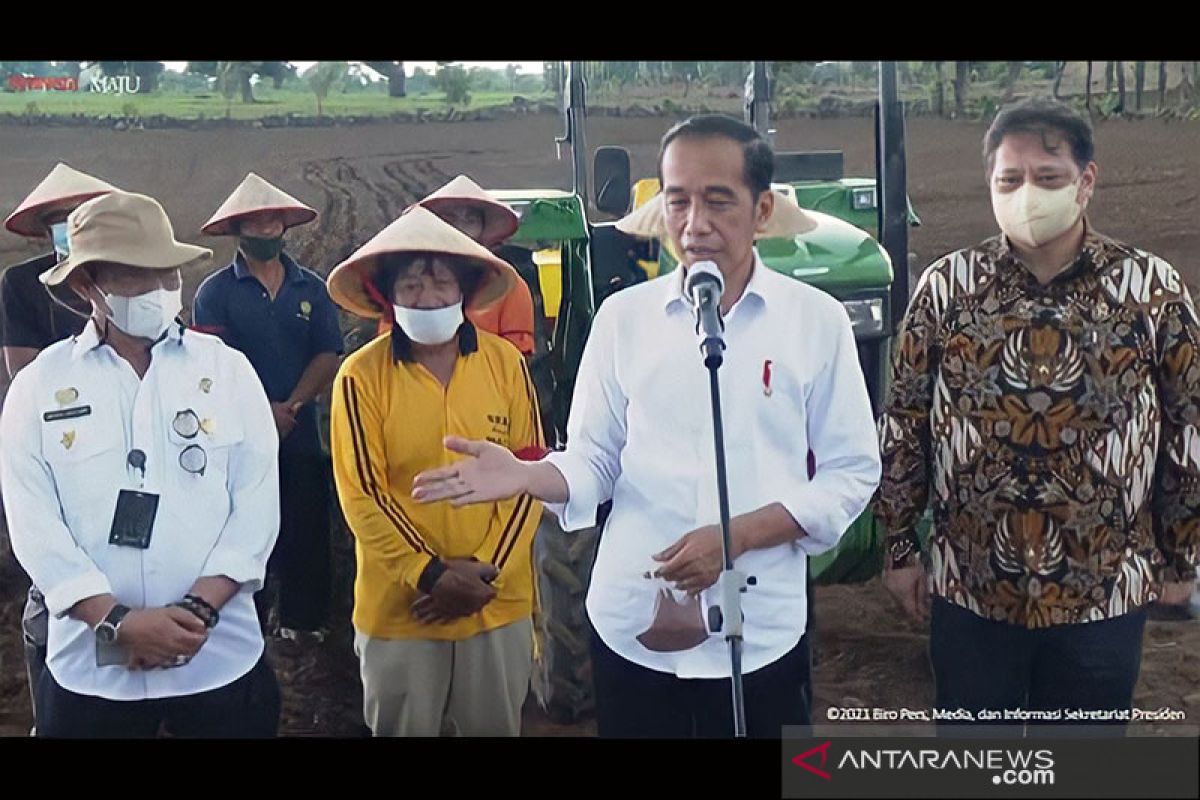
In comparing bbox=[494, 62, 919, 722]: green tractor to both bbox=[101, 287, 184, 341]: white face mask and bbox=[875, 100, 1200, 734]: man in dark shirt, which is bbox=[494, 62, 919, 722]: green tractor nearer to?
bbox=[875, 100, 1200, 734]: man in dark shirt

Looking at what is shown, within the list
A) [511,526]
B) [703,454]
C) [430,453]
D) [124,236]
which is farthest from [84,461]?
[703,454]

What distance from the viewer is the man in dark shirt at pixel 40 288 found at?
4.16 meters

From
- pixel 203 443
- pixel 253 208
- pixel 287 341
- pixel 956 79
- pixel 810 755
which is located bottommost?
pixel 810 755

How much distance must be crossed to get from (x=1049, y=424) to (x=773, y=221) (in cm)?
85

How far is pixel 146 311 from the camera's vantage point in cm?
412

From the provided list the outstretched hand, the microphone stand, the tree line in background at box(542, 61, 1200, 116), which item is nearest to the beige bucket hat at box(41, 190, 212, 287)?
the outstretched hand

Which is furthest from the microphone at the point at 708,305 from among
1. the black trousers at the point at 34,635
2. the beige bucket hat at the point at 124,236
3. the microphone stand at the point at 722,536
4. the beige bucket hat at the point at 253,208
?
the black trousers at the point at 34,635

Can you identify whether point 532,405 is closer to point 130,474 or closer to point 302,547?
point 302,547

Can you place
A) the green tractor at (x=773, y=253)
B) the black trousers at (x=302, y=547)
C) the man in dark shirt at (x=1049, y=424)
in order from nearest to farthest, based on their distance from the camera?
the man in dark shirt at (x=1049, y=424) < the green tractor at (x=773, y=253) < the black trousers at (x=302, y=547)

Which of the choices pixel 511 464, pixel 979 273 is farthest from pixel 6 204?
pixel 979 273

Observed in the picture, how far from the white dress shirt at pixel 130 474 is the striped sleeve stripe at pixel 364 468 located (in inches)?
8.8

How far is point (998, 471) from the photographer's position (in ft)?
13.3

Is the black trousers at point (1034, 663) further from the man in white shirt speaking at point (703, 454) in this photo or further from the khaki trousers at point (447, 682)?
the khaki trousers at point (447, 682)

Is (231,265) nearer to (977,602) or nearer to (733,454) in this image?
(733,454)
